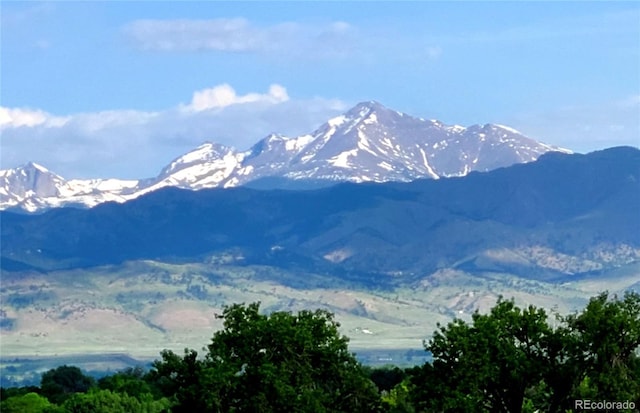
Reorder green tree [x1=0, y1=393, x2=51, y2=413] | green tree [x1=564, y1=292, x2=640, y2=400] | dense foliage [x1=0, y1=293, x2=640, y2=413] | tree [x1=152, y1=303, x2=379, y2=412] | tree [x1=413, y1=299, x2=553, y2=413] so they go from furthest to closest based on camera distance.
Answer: green tree [x1=0, y1=393, x2=51, y2=413]
tree [x1=152, y1=303, x2=379, y2=412]
tree [x1=413, y1=299, x2=553, y2=413]
dense foliage [x1=0, y1=293, x2=640, y2=413]
green tree [x1=564, y1=292, x2=640, y2=400]

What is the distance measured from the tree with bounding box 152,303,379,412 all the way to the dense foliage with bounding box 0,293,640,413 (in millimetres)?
56

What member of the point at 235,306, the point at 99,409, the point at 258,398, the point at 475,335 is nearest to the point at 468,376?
the point at 475,335

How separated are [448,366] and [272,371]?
32.4ft

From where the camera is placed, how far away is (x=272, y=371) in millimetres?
80000

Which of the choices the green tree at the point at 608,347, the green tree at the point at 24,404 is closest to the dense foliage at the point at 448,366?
the green tree at the point at 608,347

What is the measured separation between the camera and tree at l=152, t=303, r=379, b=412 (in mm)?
79812

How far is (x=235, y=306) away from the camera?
86.2 m

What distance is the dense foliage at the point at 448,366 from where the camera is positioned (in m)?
73.8

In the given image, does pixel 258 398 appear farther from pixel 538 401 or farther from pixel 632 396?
pixel 632 396

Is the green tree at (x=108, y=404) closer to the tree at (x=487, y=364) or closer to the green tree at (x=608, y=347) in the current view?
the tree at (x=487, y=364)

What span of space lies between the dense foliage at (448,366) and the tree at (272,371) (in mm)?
56

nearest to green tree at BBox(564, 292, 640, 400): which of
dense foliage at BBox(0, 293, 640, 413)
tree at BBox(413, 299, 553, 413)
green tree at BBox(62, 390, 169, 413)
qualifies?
dense foliage at BBox(0, 293, 640, 413)

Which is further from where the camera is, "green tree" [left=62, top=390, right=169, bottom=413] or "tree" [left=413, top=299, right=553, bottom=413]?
"green tree" [left=62, top=390, right=169, bottom=413]

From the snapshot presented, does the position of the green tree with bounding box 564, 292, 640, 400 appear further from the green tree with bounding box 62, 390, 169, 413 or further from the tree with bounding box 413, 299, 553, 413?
the green tree with bounding box 62, 390, 169, 413
